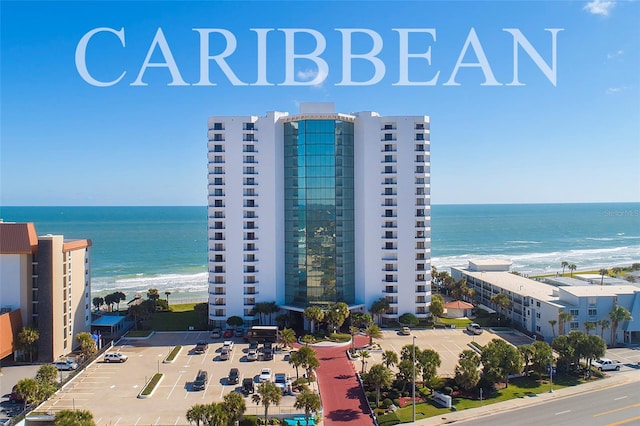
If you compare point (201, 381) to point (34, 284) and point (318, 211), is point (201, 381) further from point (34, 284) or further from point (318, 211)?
point (318, 211)

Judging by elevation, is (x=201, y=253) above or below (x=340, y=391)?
above

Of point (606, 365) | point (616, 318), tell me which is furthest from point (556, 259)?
point (606, 365)

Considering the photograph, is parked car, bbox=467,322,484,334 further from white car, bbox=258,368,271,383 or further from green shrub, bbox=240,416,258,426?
green shrub, bbox=240,416,258,426

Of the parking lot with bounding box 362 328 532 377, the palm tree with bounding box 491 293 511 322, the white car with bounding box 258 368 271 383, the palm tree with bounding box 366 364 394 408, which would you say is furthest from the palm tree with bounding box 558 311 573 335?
the white car with bounding box 258 368 271 383

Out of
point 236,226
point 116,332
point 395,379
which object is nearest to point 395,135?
point 236,226

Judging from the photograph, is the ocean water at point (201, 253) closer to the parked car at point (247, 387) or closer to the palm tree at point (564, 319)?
the parked car at point (247, 387)

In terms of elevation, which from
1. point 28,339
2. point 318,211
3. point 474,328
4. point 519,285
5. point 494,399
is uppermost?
point 318,211

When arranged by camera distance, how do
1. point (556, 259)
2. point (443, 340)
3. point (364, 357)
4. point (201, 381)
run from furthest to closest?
point (556, 259), point (443, 340), point (364, 357), point (201, 381)
